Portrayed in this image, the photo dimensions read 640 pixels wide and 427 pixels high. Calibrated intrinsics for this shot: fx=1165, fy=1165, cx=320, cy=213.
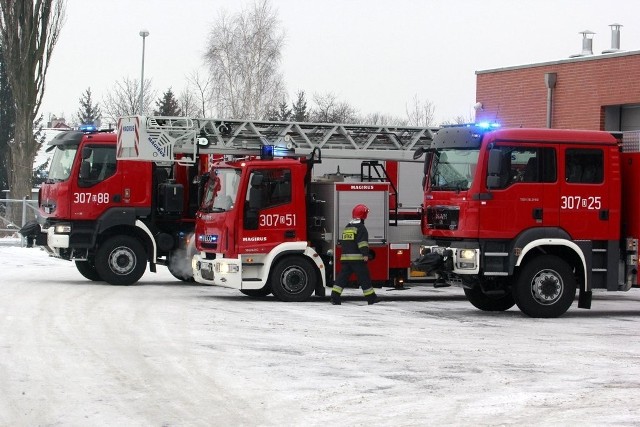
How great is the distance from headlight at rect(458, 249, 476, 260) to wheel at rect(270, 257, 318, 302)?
10.6ft

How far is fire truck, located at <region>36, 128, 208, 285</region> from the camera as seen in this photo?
22.8 metres

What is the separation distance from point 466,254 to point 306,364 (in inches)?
225

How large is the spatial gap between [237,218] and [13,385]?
9130mm

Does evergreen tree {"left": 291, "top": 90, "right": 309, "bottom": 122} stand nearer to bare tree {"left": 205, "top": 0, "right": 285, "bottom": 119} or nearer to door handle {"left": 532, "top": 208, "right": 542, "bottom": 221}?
bare tree {"left": 205, "top": 0, "right": 285, "bottom": 119}

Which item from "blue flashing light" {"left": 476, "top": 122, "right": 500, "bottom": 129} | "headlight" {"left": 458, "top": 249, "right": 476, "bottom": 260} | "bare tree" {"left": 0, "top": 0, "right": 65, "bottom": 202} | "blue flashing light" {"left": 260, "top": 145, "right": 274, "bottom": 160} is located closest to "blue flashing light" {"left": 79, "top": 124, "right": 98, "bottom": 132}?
"blue flashing light" {"left": 260, "top": 145, "right": 274, "bottom": 160}

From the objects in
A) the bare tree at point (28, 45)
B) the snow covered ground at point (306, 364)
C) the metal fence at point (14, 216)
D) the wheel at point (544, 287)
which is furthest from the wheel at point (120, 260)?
the bare tree at point (28, 45)

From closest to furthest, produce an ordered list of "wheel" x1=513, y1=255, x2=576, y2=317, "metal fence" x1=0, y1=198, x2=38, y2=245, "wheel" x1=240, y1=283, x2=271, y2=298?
"wheel" x1=513, y1=255, x2=576, y2=317, "wheel" x1=240, y1=283, x2=271, y2=298, "metal fence" x1=0, y1=198, x2=38, y2=245

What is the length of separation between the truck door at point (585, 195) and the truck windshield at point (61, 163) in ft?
33.2

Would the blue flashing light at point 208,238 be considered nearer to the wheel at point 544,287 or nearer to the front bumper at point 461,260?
the front bumper at point 461,260

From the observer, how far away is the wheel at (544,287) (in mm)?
17312

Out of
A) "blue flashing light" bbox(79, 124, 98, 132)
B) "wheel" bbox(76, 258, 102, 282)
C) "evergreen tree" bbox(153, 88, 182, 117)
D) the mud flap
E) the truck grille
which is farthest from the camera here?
"evergreen tree" bbox(153, 88, 182, 117)

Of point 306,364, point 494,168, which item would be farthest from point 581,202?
point 306,364

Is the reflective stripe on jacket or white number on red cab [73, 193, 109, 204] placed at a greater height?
white number on red cab [73, 193, 109, 204]

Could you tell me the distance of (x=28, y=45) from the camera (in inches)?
1635
